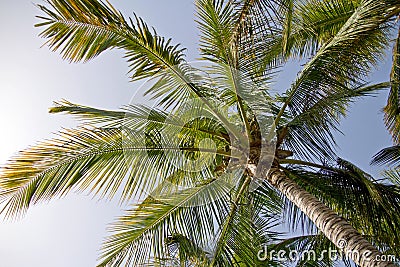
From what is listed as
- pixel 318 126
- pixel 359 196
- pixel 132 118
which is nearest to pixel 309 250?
pixel 359 196

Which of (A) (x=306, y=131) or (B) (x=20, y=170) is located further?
(A) (x=306, y=131)

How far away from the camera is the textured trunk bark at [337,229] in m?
4.09

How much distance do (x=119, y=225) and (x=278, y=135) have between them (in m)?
2.32

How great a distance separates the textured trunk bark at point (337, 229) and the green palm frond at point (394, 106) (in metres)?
3.04

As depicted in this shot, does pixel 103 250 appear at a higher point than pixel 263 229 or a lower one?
lower

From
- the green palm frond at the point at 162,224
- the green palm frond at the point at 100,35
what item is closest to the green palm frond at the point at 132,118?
the green palm frond at the point at 100,35

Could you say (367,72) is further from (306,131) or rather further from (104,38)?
(104,38)

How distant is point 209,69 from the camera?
6.00 metres

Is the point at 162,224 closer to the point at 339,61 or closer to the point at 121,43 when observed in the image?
the point at 121,43

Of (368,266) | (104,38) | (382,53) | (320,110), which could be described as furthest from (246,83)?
(368,266)

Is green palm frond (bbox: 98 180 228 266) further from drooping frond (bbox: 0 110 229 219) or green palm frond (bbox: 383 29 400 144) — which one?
green palm frond (bbox: 383 29 400 144)

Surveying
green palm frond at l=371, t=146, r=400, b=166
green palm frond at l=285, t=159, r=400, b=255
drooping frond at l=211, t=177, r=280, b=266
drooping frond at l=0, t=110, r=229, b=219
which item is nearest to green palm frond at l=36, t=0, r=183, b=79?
drooping frond at l=0, t=110, r=229, b=219

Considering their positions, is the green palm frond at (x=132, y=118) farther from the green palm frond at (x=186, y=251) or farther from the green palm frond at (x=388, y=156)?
the green palm frond at (x=388, y=156)

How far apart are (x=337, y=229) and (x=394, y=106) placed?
3.91 m
